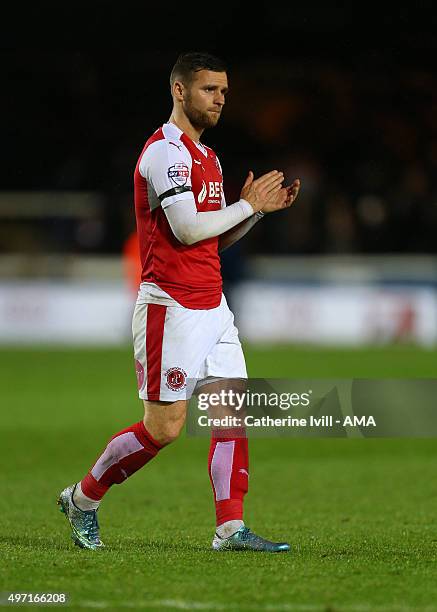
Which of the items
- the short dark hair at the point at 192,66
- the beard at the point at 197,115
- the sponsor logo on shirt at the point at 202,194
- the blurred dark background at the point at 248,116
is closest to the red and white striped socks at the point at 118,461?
the sponsor logo on shirt at the point at 202,194

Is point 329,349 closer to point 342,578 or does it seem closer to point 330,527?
point 330,527

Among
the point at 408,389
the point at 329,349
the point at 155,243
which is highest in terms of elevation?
the point at 155,243

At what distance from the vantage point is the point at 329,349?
59.6ft

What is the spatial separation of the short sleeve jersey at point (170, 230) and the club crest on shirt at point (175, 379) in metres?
0.30

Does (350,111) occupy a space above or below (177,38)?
below

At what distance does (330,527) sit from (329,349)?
11827mm

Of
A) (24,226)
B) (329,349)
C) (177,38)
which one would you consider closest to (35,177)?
(24,226)

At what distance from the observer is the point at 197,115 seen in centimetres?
550

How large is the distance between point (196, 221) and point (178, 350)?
57 cm

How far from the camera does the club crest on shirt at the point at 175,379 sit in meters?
5.34

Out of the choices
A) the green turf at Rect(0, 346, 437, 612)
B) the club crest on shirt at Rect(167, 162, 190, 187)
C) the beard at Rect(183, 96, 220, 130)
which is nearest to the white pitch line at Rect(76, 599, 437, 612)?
the green turf at Rect(0, 346, 437, 612)

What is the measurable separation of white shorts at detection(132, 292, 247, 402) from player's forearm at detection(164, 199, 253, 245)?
0.33 meters

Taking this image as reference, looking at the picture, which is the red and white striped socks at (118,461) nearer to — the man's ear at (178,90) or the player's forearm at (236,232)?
the player's forearm at (236,232)

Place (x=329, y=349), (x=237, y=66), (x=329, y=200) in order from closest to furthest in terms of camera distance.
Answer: (x=329, y=349) < (x=329, y=200) < (x=237, y=66)
